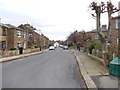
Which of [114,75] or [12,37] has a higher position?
[12,37]

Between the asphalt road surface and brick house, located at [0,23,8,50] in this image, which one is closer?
the asphalt road surface

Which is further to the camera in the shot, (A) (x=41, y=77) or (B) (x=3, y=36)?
(B) (x=3, y=36)

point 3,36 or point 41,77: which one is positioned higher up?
point 3,36

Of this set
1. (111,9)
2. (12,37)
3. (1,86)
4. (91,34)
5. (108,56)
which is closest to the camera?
(1,86)

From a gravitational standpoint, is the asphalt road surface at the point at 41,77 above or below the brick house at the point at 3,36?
below

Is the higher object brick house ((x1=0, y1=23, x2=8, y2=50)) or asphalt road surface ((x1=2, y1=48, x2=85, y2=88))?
brick house ((x1=0, y1=23, x2=8, y2=50))

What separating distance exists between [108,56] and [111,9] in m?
3.95

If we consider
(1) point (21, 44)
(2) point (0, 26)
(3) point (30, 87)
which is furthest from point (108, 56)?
(1) point (21, 44)

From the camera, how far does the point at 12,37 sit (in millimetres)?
34469

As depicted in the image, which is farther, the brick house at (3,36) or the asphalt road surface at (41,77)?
the brick house at (3,36)

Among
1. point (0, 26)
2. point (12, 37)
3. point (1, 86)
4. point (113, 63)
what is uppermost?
point (0, 26)

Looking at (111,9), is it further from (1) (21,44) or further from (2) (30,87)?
(1) (21,44)

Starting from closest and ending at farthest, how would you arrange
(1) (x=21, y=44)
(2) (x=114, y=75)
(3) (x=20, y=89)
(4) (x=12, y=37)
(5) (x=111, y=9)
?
(3) (x=20, y=89) < (2) (x=114, y=75) < (5) (x=111, y=9) < (4) (x=12, y=37) < (1) (x=21, y=44)

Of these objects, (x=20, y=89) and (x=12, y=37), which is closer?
(x=20, y=89)
